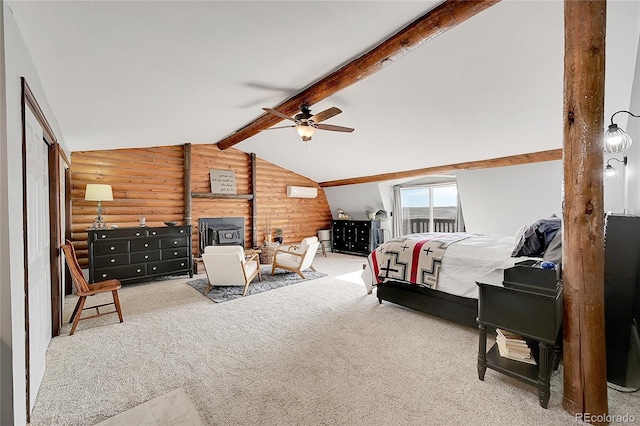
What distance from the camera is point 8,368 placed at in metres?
1.34

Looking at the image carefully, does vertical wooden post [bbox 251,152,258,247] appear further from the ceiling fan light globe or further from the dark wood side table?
the dark wood side table

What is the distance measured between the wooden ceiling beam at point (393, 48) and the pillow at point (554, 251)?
1953 millimetres

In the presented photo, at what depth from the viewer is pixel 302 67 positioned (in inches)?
115

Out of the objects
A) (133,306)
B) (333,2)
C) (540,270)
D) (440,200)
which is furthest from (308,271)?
(333,2)

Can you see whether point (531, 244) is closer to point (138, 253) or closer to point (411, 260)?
point (411, 260)

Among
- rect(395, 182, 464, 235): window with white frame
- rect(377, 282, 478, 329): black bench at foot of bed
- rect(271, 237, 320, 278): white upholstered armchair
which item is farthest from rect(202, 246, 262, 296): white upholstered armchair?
rect(395, 182, 464, 235): window with white frame

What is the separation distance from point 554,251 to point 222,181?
6.27m

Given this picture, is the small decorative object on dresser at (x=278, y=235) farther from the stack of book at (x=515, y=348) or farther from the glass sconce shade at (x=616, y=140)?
the glass sconce shade at (x=616, y=140)

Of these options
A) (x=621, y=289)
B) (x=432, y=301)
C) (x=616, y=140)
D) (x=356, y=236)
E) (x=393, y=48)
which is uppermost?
(x=393, y=48)

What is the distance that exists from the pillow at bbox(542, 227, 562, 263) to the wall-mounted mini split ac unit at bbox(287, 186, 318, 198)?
6168 millimetres

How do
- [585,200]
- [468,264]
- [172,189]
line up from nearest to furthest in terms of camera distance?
[585,200]
[468,264]
[172,189]

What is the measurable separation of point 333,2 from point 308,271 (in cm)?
470

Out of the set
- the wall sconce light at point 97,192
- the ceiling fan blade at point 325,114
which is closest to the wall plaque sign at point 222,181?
the wall sconce light at point 97,192

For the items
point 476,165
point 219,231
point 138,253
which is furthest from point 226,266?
point 476,165
